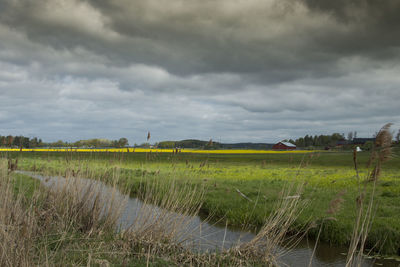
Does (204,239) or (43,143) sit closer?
(204,239)

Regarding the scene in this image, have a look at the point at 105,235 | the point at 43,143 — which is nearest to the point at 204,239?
the point at 105,235

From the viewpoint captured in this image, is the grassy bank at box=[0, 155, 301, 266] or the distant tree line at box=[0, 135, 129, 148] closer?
the grassy bank at box=[0, 155, 301, 266]

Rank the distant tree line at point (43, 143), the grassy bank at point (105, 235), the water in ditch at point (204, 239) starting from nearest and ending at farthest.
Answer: the grassy bank at point (105, 235) < the water in ditch at point (204, 239) < the distant tree line at point (43, 143)

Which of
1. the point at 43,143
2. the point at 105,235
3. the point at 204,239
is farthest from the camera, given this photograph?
the point at 43,143

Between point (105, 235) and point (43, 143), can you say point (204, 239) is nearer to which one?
point (105, 235)

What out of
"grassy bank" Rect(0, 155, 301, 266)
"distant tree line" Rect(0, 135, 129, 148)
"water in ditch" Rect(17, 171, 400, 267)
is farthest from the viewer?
"distant tree line" Rect(0, 135, 129, 148)

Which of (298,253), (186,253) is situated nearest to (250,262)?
(186,253)

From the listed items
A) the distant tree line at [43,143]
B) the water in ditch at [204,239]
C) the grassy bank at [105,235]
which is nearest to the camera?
the grassy bank at [105,235]

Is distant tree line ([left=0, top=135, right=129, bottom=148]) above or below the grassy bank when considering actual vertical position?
above

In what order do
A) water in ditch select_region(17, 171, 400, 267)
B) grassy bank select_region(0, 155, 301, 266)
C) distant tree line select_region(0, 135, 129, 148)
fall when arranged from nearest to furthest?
grassy bank select_region(0, 155, 301, 266), water in ditch select_region(17, 171, 400, 267), distant tree line select_region(0, 135, 129, 148)

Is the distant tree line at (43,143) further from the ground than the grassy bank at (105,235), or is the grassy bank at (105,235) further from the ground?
the distant tree line at (43,143)

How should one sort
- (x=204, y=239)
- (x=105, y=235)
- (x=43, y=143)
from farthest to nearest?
1. (x=43, y=143)
2. (x=204, y=239)
3. (x=105, y=235)

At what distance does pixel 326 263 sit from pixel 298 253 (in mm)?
718

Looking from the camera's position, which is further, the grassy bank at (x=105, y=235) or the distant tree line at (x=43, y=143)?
the distant tree line at (x=43, y=143)
